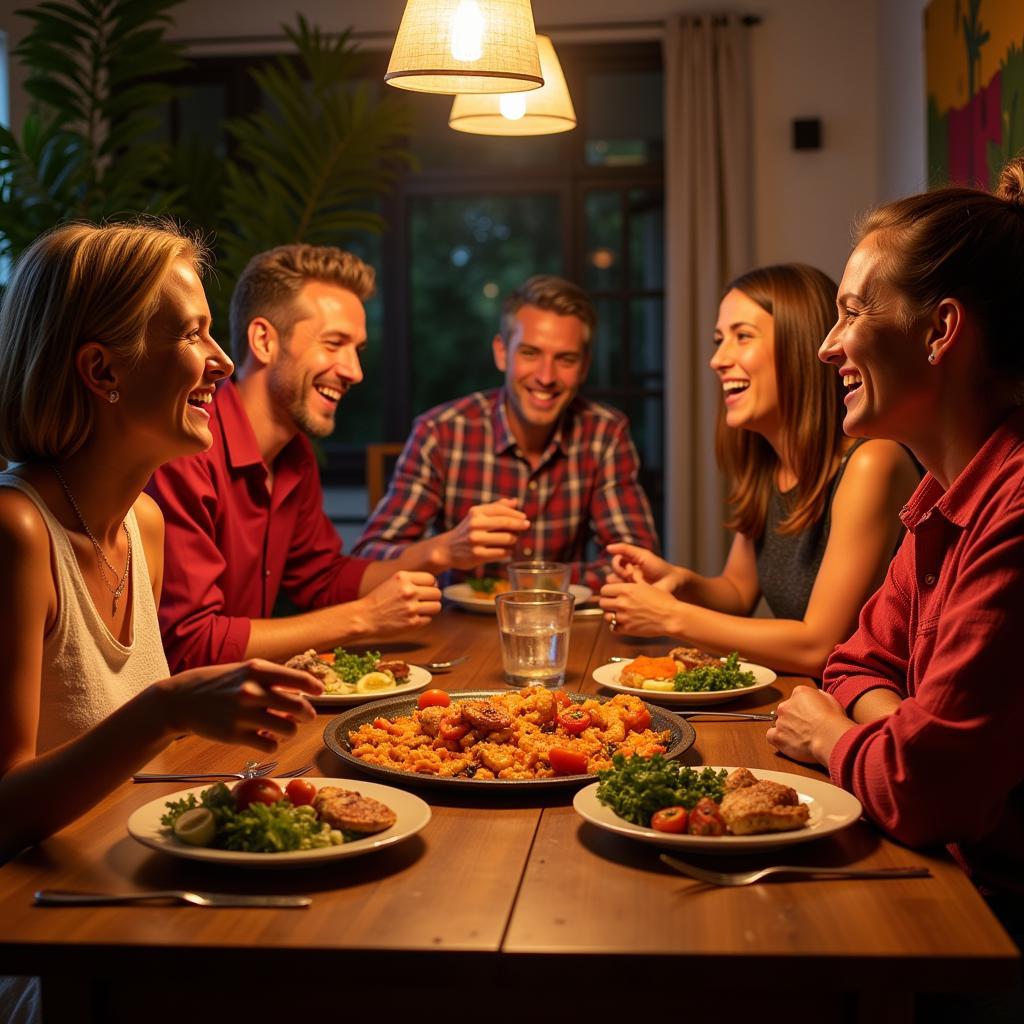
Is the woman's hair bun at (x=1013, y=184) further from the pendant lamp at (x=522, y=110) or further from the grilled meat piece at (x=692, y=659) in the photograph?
the pendant lamp at (x=522, y=110)

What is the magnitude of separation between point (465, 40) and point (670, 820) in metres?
1.41

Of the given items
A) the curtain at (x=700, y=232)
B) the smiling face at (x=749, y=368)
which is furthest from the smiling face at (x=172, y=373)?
the curtain at (x=700, y=232)

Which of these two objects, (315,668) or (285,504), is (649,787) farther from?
(285,504)

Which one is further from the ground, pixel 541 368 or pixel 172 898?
pixel 541 368

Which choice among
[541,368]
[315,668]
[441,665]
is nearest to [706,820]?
[315,668]

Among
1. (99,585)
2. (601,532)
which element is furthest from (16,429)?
(601,532)

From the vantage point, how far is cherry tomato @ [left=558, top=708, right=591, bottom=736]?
1602 mm

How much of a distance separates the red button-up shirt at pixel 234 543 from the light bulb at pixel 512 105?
848mm

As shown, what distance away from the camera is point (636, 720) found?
1.64 meters

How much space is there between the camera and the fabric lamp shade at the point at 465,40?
2111 millimetres

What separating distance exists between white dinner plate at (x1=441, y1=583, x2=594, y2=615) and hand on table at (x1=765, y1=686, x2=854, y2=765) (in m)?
1.19

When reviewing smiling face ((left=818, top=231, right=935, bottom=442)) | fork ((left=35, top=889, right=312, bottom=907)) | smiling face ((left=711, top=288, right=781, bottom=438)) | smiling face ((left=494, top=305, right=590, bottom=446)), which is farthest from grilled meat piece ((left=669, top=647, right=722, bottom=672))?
smiling face ((left=494, top=305, right=590, bottom=446))

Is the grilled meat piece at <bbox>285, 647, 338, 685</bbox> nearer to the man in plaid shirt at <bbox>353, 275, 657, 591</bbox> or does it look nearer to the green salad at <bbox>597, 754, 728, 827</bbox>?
the green salad at <bbox>597, 754, 728, 827</bbox>

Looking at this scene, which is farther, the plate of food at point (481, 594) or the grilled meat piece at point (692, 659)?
the plate of food at point (481, 594)
